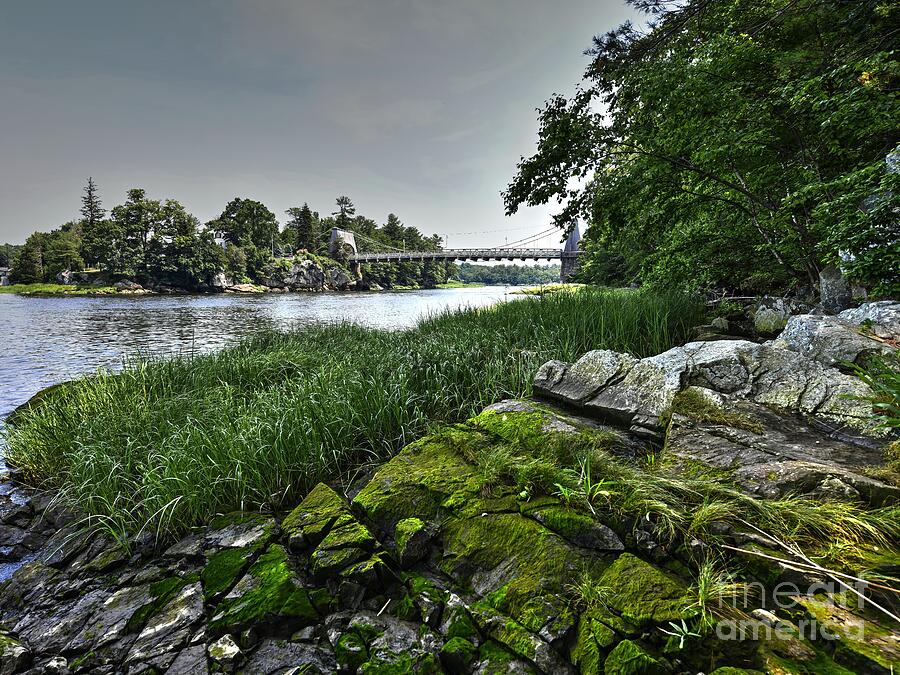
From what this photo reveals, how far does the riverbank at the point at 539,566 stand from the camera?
1.34 metres

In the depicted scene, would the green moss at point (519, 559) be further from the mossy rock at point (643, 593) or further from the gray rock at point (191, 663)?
the gray rock at point (191, 663)

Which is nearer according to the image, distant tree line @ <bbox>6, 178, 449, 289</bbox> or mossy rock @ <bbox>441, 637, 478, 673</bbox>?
mossy rock @ <bbox>441, 637, 478, 673</bbox>

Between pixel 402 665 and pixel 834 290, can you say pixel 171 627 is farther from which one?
pixel 834 290

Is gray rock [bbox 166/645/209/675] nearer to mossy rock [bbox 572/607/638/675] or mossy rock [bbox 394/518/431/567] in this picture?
mossy rock [bbox 394/518/431/567]

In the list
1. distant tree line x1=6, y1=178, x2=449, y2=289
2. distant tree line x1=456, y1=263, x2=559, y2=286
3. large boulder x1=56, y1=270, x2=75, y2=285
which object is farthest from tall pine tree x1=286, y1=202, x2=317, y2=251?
distant tree line x1=456, y1=263, x2=559, y2=286

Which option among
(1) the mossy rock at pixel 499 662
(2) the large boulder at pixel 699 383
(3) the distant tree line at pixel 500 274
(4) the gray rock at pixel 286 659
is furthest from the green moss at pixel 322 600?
(3) the distant tree line at pixel 500 274

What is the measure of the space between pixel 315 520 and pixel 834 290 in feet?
27.3

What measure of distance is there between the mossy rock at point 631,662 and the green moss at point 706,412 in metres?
2.00

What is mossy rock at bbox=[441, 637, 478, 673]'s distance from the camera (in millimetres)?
1422

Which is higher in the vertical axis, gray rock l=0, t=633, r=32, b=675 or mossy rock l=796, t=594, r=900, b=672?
mossy rock l=796, t=594, r=900, b=672

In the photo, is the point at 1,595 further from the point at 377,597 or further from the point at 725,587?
the point at 725,587

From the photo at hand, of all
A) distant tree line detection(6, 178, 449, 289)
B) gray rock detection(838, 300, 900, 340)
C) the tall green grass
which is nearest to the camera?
the tall green grass

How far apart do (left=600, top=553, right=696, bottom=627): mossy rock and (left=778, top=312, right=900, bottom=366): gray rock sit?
3.32 m

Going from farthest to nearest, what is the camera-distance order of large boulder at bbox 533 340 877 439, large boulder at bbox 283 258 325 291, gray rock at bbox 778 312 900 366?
large boulder at bbox 283 258 325 291 → gray rock at bbox 778 312 900 366 → large boulder at bbox 533 340 877 439
